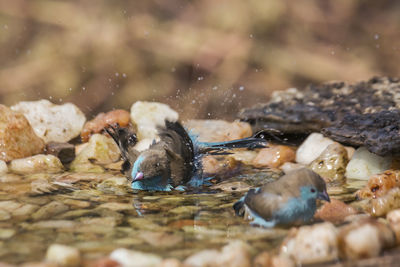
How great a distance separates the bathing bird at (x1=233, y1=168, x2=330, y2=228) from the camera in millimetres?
2412

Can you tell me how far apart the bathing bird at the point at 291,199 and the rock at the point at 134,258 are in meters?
0.68

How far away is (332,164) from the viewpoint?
3.78 m

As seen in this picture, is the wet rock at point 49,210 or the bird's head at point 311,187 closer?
the bird's head at point 311,187

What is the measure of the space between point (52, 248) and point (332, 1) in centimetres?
565

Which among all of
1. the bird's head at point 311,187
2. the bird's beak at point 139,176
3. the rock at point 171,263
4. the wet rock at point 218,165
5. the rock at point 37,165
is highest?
the bird's head at point 311,187

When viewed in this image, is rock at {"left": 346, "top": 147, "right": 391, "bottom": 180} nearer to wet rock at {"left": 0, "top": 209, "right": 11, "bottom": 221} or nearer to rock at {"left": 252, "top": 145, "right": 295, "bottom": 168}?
rock at {"left": 252, "top": 145, "right": 295, "bottom": 168}

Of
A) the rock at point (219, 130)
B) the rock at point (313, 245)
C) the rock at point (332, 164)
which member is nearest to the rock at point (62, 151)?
the rock at point (219, 130)

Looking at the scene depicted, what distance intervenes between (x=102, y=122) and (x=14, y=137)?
0.98 meters

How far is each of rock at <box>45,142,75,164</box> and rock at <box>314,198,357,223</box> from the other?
2.43 metres

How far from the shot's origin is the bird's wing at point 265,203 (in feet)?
8.04

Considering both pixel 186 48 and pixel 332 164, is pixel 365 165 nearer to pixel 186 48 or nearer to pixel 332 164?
pixel 332 164

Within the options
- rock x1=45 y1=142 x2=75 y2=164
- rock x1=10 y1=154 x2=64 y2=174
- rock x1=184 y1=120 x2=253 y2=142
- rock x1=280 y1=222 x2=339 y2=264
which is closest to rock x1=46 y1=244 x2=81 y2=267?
rock x1=280 y1=222 x2=339 y2=264

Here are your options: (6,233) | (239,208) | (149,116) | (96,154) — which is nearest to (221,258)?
(239,208)

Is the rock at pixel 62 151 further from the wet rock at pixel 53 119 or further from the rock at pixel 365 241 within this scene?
the rock at pixel 365 241
